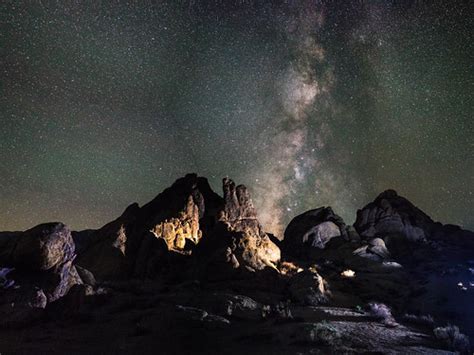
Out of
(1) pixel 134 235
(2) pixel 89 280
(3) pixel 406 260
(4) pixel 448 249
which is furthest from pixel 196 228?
(4) pixel 448 249

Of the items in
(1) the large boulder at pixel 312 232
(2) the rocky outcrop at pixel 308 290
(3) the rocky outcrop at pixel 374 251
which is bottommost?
(2) the rocky outcrop at pixel 308 290

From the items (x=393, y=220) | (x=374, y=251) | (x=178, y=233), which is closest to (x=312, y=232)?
(x=374, y=251)

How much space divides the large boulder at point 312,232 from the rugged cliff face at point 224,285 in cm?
27

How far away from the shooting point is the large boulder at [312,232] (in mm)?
57469

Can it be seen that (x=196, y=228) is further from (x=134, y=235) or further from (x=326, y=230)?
(x=326, y=230)

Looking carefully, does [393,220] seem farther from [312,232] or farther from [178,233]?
[178,233]

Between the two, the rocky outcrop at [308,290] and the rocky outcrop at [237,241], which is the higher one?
the rocky outcrop at [237,241]

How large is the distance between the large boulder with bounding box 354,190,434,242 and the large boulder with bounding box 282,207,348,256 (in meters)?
7.06

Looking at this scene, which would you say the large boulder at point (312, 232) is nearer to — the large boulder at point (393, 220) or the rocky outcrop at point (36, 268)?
the large boulder at point (393, 220)

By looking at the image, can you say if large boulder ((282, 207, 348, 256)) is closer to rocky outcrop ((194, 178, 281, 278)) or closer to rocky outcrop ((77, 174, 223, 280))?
rocky outcrop ((194, 178, 281, 278))

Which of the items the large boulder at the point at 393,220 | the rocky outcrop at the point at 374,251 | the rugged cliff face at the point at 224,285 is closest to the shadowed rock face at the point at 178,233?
the rugged cliff face at the point at 224,285

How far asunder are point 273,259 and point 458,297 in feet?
62.5

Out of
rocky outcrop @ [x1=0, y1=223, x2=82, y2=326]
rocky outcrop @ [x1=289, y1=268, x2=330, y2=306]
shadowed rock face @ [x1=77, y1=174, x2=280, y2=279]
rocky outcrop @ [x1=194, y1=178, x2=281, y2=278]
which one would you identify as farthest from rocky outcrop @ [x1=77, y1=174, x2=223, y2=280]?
rocky outcrop @ [x1=289, y1=268, x2=330, y2=306]

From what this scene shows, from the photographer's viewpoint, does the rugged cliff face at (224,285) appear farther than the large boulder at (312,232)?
No
